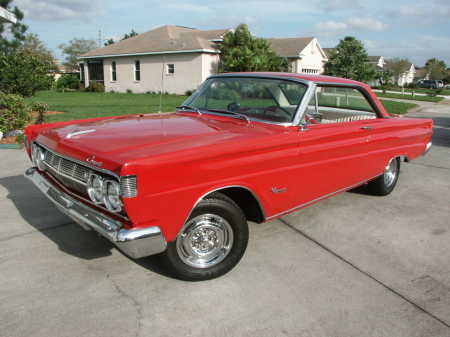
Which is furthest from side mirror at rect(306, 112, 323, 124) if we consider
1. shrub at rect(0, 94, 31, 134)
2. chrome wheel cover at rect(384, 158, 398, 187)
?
shrub at rect(0, 94, 31, 134)

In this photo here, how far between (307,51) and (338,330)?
3040 centimetres

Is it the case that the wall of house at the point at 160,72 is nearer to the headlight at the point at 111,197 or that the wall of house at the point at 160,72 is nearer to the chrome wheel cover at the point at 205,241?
the chrome wheel cover at the point at 205,241

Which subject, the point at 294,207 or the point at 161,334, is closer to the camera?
the point at 161,334

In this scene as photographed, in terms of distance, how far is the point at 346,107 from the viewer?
188 inches

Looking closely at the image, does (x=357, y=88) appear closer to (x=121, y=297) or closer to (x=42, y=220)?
(x=121, y=297)

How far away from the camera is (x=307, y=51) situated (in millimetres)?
30547

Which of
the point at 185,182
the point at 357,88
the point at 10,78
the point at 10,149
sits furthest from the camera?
the point at 10,78

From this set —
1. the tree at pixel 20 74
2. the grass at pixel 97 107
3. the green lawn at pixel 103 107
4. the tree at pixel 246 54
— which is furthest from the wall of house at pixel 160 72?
the tree at pixel 20 74

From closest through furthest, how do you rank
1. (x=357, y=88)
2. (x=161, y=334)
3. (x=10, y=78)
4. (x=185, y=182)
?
(x=161, y=334), (x=185, y=182), (x=357, y=88), (x=10, y=78)

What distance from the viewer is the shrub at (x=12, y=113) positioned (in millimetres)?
8531

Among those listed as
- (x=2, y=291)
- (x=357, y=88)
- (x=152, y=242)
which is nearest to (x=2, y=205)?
(x=2, y=291)

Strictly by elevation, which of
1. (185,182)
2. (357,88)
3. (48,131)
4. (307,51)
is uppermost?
(307,51)

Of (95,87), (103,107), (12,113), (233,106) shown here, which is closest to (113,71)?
(95,87)

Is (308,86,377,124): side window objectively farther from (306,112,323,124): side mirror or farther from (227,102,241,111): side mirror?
(227,102,241,111): side mirror
